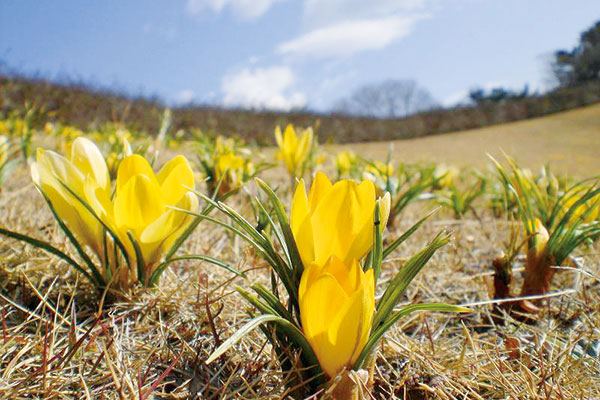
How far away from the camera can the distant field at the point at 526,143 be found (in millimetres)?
7301

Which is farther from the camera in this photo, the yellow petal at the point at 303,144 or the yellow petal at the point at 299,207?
the yellow petal at the point at 303,144

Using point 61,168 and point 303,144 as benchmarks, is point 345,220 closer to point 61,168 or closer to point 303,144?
point 61,168

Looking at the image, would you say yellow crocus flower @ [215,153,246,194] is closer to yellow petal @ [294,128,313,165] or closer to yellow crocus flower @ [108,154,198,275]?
yellow petal @ [294,128,313,165]

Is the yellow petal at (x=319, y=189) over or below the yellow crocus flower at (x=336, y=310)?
over

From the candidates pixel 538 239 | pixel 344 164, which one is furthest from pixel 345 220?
pixel 344 164

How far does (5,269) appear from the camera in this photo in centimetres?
65

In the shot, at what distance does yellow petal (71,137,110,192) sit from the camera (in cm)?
56

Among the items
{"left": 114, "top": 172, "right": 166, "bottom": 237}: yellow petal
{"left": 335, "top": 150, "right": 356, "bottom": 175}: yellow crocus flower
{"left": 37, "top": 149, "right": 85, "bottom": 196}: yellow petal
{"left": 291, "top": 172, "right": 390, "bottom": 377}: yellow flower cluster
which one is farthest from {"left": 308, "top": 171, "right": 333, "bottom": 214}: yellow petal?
{"left": 335, "top": 150, "right": 356, "bottom": 175}: yellow crocus flower

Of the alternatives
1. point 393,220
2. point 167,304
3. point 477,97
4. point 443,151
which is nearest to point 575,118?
point 443,151

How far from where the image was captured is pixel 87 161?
1.84ft

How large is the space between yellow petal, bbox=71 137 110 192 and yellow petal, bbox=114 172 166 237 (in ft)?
0.21

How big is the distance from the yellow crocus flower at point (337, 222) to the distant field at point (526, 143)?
626cm

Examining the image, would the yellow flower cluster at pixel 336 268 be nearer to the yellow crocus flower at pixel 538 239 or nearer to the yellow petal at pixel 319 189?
the yellow petal at pixel 319 189

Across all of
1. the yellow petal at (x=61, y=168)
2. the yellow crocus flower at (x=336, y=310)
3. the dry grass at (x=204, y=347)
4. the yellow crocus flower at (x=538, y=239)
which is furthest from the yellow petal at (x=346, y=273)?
the yellow crocus flower at (x=538, y=239)
